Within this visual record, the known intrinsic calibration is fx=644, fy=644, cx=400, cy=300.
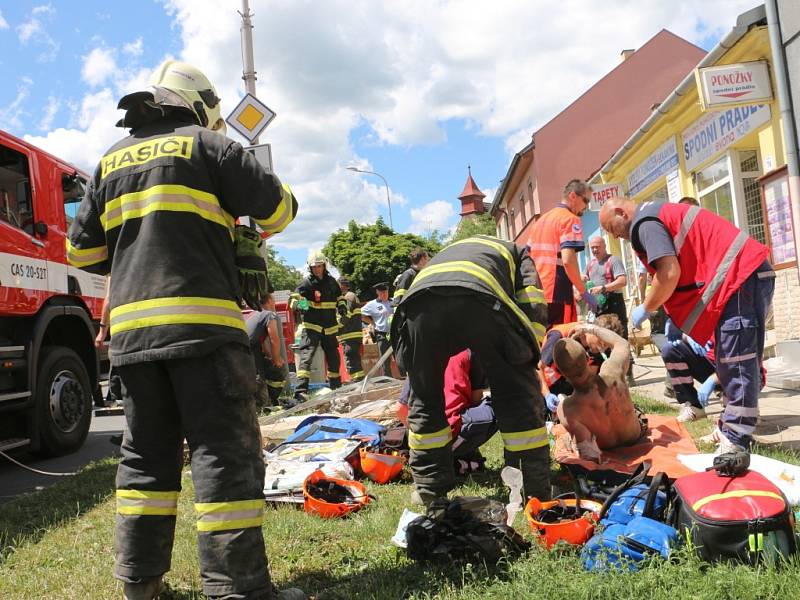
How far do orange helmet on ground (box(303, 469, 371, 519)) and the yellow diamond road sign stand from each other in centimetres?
498

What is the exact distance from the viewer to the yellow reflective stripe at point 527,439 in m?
3.29

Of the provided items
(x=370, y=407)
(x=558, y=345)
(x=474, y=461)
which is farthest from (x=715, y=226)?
(x=370, y=407)

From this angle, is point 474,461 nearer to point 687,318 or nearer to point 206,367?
point 687,318

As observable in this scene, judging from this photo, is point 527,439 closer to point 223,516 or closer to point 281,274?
point 223,516

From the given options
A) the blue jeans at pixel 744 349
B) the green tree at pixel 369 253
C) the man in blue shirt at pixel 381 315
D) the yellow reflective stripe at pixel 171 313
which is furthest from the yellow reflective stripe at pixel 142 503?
the green tree at pixel 369 253

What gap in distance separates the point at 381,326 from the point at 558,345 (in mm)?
7998

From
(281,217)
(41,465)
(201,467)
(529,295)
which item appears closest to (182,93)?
(281,217)

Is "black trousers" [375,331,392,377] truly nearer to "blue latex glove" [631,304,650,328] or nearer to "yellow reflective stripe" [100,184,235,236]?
"blue latex glove" [631,304,650,328]

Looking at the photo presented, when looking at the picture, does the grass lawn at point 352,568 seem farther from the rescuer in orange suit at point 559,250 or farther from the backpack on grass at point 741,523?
the rescuer in orange suit at point 559,250

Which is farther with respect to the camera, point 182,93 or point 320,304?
point 320,304

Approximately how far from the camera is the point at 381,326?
12.0 meters

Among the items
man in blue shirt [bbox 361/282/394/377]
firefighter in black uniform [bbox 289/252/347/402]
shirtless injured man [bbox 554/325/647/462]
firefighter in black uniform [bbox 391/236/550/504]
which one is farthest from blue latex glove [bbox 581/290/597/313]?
man in blue shirt [bbox 361/282/394/377]

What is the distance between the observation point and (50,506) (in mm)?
4375

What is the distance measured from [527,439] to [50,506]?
329 cm
